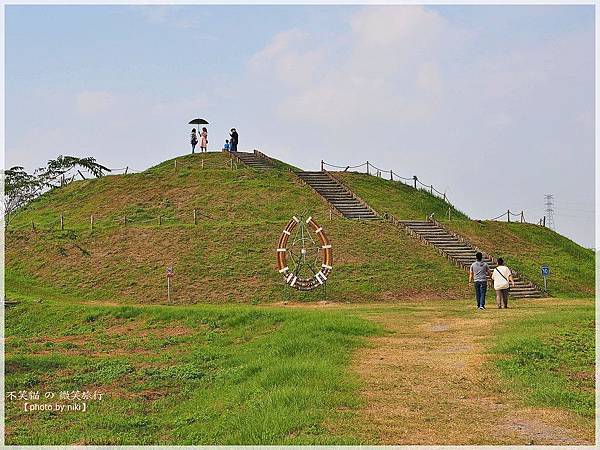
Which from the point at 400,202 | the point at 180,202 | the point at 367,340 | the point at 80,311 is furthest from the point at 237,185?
the point at 367,340

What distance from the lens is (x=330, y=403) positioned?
30.0ft

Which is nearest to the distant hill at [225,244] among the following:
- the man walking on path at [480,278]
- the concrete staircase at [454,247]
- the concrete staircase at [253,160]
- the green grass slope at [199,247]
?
the green grass slope at [199,247]

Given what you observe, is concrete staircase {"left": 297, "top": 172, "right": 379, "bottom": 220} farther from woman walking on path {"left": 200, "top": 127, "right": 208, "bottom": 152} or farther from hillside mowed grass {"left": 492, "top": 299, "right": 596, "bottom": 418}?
hillside mowed grass {"left": 492, "top": 299, "right": 596, "bottom": 418}

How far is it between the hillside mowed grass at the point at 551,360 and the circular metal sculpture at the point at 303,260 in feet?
34.1

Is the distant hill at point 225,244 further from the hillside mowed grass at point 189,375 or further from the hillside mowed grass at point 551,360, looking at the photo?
the hillside mowed grass at point 551,360

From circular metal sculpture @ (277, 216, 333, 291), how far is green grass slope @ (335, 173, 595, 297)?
7971 millimetres

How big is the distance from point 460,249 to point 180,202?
14973 millimetres

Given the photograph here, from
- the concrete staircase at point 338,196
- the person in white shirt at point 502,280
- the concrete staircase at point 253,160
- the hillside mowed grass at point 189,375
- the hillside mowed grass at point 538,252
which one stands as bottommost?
the hillside mowed grass at point 189,375

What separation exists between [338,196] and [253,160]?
31.4 feet

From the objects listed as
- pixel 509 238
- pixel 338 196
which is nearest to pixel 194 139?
pixel 338 196

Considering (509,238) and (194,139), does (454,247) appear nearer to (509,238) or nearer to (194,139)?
(509,238)

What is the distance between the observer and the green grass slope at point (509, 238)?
29.4 metres

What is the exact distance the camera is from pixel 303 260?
88.8 ft

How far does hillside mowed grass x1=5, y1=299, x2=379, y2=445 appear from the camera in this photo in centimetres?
895
